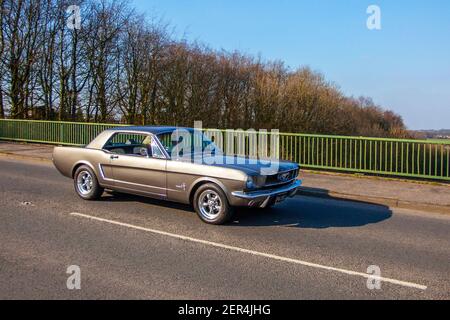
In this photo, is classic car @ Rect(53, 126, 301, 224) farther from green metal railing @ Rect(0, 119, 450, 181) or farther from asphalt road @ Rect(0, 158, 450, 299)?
green metal railing @ Rect(0, 119, 450, 181)

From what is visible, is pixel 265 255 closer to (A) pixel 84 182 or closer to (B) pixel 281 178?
(B) pixel 281 178

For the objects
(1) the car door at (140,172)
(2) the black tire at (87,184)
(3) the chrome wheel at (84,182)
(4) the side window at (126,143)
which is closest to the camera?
(1) the car door at (140,172)

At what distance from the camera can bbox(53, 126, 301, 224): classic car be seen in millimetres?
6824

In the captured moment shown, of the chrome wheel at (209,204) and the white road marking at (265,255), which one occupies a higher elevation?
the chrome wheel at (209,204)

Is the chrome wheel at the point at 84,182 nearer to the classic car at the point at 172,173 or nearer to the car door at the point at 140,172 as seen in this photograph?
the classic car at the point at 172,173

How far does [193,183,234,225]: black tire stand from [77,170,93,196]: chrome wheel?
273cm

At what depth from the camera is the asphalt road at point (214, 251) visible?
14.4 ft

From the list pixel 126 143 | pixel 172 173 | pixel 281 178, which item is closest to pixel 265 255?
pixel 281 178

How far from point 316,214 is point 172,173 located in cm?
282

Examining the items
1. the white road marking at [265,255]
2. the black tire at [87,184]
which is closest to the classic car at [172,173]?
the black tire at [87,184]

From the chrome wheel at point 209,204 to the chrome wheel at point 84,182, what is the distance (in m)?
2.81

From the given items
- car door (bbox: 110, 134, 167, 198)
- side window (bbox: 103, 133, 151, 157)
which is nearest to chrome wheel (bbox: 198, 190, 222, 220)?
car door (bbox: 110, 134, 167, 198)
